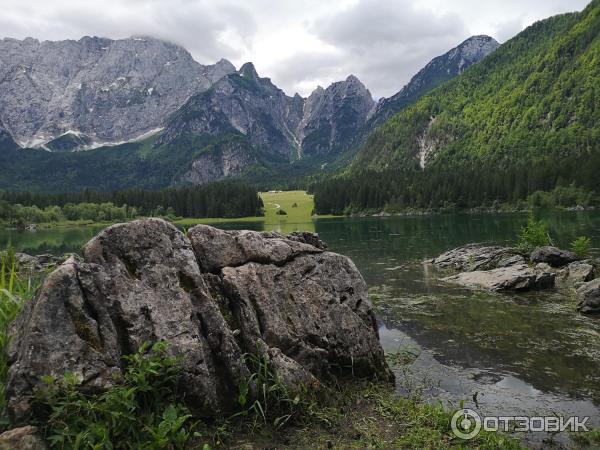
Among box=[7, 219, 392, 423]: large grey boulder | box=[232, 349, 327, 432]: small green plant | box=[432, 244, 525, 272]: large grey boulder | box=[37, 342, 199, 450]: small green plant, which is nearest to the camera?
box=[37, 342, 199, 450]: small green plant

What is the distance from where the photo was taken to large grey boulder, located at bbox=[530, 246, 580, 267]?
37344mm

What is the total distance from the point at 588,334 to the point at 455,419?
12.6 m

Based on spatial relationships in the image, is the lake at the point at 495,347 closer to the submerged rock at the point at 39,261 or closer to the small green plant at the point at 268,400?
the small green plant at the point at 268,400

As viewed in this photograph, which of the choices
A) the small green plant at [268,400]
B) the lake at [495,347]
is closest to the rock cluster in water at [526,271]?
the lake at [495,347]

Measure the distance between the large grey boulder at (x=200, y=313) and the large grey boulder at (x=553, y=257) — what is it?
28.9 m

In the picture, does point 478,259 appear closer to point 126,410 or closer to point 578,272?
point 578,272

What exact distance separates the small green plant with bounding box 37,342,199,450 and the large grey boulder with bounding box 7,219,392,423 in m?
0.32

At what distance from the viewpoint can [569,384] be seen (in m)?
14.5

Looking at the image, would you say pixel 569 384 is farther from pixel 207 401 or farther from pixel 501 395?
pixel 207 401

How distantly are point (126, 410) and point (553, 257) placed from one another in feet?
129

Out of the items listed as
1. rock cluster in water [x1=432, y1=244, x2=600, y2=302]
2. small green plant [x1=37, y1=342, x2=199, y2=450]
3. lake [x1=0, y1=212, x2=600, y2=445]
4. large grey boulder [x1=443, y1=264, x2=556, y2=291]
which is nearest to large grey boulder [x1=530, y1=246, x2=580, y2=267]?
rock cluster in water [x1=432, y1=244, x2=600, y2=302]

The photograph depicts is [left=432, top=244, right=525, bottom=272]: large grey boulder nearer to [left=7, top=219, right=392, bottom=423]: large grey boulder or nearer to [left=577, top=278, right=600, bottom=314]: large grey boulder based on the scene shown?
[left=577, top=278, right=600, bottom=314]: large grey boulder

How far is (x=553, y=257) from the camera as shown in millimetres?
37750

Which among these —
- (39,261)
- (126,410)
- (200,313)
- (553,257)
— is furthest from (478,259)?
(39,261)
